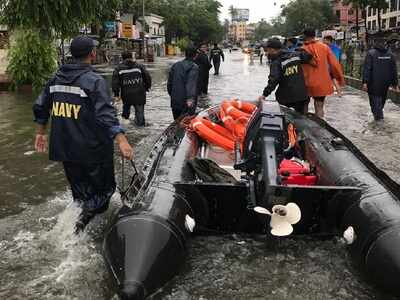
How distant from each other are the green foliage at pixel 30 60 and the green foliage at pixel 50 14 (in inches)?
14.7

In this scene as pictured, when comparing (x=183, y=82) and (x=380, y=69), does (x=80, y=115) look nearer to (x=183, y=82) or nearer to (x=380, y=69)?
(x=183, y=82)

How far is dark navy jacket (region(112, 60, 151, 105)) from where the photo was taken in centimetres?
1048

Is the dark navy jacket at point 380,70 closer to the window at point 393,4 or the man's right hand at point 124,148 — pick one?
the man's right hand at point 124,148

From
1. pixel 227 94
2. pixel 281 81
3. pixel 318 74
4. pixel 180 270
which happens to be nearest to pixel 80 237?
pixel 180 270

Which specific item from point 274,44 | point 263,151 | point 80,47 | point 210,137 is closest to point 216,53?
point 274,44

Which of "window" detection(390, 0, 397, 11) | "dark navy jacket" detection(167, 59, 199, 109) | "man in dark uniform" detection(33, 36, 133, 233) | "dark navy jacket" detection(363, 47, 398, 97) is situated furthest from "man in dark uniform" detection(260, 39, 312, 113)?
"window" detection(390, 0, 397, 11)

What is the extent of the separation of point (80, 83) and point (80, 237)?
1426 millimetres

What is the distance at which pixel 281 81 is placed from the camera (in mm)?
8328

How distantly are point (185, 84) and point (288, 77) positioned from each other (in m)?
1.65

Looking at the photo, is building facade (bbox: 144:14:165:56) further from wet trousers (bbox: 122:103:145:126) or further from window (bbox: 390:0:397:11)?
wet trousers (bbox: 122:103:145:126)

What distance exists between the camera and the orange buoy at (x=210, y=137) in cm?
659

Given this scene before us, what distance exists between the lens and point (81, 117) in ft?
15.3

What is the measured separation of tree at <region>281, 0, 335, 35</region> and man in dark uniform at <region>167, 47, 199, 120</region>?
75595mm

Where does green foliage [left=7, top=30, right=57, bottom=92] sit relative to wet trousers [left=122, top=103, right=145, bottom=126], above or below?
above
